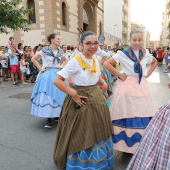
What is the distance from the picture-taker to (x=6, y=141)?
3561 mm

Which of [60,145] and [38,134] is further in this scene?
[38,134]

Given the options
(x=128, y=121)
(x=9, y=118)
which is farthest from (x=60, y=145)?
(x=9, y=118)

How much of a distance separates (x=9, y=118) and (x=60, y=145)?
2.72 meters

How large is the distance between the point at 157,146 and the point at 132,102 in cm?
102

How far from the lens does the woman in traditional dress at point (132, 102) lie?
2609mm

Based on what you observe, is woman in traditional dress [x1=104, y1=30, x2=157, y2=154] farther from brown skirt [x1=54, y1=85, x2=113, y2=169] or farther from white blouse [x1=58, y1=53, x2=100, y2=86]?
white blouse [x1=58, y1=53, x2=100, y2=86]

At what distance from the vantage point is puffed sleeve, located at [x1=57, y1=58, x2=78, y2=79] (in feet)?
7.29

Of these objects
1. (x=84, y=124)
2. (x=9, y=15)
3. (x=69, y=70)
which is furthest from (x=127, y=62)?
(x=9, y=15)

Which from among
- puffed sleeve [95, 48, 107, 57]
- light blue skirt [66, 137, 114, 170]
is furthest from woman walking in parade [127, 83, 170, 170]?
puffed sleeve [95, 48, 107, 57]

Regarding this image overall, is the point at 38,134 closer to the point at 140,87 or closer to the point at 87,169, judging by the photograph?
the point at 87,169

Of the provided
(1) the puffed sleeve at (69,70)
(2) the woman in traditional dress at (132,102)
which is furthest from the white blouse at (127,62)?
(1) the puffed sleeve at (69,70)

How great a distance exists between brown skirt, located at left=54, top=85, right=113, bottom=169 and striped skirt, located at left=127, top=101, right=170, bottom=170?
23.2 inches

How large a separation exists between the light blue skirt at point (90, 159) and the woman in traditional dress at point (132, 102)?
15.1 inches

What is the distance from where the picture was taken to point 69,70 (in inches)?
88.2
